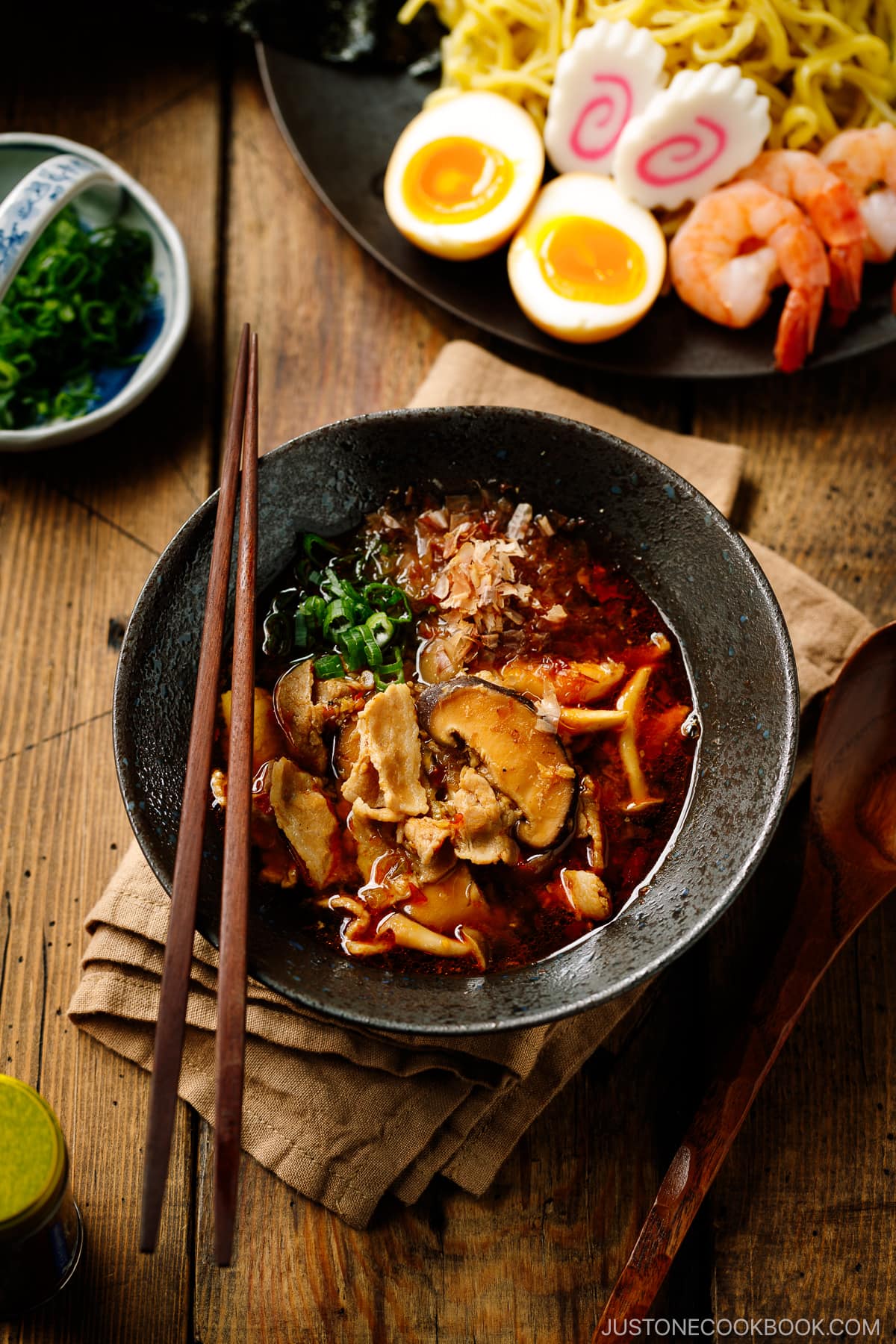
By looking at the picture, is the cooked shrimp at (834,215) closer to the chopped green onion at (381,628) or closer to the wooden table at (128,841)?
the wooden table at (128,841)

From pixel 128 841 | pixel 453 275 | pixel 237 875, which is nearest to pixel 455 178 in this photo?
pixel 453 275

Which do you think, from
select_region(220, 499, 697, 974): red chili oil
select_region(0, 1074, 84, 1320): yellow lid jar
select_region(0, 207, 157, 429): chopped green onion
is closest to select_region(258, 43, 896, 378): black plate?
select_region(0, 207, 157, 429): chopped green onion

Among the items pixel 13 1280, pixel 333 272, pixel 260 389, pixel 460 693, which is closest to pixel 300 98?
pixel 333 272

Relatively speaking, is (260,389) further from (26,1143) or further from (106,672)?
(26,1143)

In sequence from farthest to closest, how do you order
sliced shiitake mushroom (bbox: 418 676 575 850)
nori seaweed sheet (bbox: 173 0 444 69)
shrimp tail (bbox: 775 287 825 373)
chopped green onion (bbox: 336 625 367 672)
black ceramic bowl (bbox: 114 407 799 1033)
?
nori seaweed sheet (bbox: 173 0 444 69) → shrimp tail (bbox: 775 287 825 373) → chopped green onion (bbox: 336 625 367 672) → sliced shiitake mushroom (bbox: 418 676 575 850) → black ceramic bowl (bbox: 114 407 799 1033)

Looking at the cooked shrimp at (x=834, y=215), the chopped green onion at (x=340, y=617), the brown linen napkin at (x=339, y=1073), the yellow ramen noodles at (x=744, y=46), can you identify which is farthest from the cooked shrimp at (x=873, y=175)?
the brown linen napkin at (x=339, y=1073)

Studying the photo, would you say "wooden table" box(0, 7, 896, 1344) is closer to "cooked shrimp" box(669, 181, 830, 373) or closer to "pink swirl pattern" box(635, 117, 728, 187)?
"cooked shrimp" box(669, 181, 830, 373)
